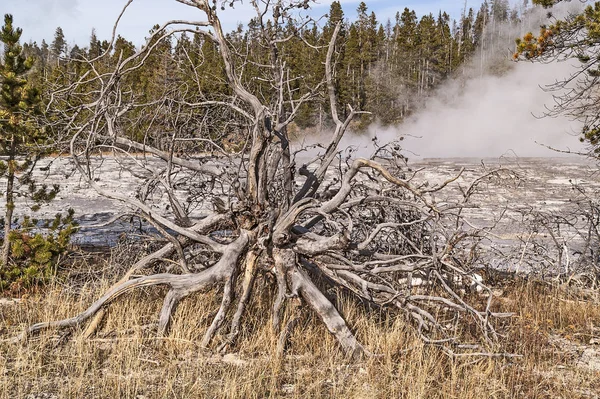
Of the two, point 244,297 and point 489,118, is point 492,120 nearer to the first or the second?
point 489,118

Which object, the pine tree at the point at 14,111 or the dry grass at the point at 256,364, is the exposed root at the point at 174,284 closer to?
the dry grass at the point at 256,364

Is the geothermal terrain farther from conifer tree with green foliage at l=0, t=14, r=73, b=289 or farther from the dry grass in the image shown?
the dry grass

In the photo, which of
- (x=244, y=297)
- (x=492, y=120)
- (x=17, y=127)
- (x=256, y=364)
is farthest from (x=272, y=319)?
(x=492, y=120)

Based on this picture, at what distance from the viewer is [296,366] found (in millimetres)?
4383

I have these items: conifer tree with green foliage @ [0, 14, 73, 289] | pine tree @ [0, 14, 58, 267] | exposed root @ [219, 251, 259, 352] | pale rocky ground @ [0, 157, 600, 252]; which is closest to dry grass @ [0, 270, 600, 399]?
exposed root @ [219, 251, 259, 352]

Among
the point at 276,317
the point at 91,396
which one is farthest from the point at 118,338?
the point at 276,317

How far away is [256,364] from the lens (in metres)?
4.25

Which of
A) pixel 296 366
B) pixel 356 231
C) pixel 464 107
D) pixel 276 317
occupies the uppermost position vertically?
pixel 464 107

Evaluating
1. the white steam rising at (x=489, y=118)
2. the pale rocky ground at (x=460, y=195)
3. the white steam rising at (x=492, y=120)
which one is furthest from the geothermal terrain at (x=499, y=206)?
the white steam rising at (x=492, y=120)

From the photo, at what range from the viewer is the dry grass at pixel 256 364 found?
12.6ft

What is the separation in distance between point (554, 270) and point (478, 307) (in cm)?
285

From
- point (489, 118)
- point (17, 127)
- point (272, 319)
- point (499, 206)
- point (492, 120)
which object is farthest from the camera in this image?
point (489, 118)

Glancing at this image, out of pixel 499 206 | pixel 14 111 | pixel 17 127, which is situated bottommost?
pixel 499 206

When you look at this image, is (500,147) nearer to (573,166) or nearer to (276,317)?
(573,166)
